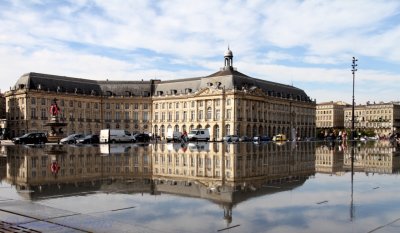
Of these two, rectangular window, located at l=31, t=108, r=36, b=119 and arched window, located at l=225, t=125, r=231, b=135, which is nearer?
rectangular window, located at l=31, t=108, r=36, b=119

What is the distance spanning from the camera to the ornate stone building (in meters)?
106

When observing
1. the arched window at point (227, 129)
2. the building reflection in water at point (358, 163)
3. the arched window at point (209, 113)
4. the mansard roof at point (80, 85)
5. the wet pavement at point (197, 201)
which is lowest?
the arched window at point (227, 129)

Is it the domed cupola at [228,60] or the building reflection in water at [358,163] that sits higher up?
the domed cupola at [228,60]

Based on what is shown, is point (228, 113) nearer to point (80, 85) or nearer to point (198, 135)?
point (80, 85)

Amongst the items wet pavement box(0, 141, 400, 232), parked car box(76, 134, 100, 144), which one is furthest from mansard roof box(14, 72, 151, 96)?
wet pavement box(0, 141, 400, 232)

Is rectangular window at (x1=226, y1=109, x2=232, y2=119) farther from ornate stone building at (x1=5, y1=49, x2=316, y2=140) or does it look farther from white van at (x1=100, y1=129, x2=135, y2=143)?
white van at (x1=100, y1=129, x2=135, y2=143)

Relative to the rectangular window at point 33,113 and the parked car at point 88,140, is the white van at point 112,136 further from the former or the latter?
the rectangular window at point 33,113

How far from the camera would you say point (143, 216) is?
24.5ft

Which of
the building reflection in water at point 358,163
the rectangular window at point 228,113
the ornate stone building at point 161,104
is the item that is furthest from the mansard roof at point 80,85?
the building reflection in water at point 358,163

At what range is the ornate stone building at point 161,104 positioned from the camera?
106500mm

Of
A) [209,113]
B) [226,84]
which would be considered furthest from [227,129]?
[226,84]

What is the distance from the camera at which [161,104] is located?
123375 millimetres

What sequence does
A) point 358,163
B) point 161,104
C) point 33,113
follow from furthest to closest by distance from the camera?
point 161,104 < point 33,113 < point 358,163

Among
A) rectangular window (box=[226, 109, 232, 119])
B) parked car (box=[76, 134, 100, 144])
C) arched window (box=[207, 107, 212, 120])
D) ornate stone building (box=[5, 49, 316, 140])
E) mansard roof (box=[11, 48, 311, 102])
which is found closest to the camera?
parked car (box=[76, 134, 100, 144])
